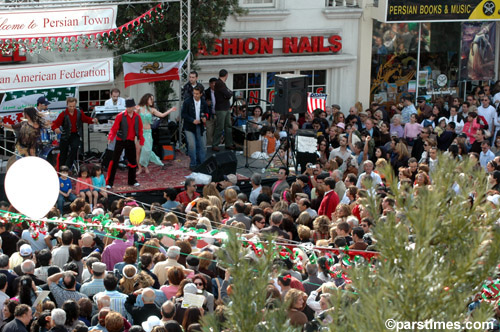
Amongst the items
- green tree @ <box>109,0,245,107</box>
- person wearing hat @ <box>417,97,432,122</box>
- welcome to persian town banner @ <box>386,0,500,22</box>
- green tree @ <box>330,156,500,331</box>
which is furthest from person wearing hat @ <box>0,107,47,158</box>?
green tree @ <box>330,156,500,331</box>

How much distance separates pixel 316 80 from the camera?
19984 millimetres

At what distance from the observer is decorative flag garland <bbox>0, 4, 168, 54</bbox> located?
48.2 feet

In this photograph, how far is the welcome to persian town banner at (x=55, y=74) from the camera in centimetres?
1409

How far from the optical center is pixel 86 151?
53.8 ft

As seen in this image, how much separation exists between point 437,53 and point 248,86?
5433 millimetres

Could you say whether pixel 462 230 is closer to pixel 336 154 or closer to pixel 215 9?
pixel 336 154

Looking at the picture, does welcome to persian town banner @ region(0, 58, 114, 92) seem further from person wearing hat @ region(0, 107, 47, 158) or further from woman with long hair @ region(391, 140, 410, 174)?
woman with long hair @ region(391, 140, 410, 174)

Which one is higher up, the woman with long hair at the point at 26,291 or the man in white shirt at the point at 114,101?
the man in white shirt at the point at 114,101

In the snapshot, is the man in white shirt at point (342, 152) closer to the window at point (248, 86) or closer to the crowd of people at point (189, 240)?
the crowd of people at point (189, 240)

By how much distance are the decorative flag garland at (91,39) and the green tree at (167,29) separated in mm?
125

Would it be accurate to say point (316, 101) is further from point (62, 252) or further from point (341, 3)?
point (62, 252)

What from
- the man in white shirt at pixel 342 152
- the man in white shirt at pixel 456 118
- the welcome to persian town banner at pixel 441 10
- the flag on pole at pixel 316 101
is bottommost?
the man in white shirt at pixel 342 152

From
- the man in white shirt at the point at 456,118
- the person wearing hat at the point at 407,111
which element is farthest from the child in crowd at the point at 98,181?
the man in white shirt at the point at 456,118

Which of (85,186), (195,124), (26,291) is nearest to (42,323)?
(26,291)
